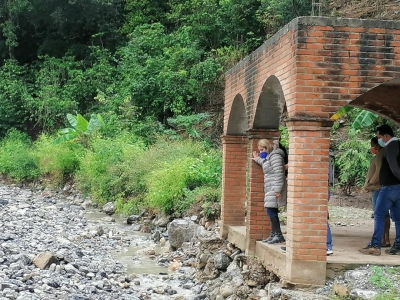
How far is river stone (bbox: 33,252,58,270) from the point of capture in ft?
32.6

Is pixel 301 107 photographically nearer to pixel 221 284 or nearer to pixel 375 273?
pixel 375 273

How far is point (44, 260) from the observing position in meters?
10.0

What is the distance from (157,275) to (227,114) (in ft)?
11.9

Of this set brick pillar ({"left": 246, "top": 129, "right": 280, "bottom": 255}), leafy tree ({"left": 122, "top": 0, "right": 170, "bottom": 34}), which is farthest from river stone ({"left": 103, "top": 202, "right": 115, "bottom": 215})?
leafy tree ({"left": 122, "top": 0, "right": 170, "bottom": 34})

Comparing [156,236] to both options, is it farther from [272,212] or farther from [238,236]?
[272,212]

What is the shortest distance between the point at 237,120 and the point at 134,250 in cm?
474

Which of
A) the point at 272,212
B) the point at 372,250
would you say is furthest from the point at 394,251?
the point at 272,212

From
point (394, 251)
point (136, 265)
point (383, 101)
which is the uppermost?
point (383, 101)

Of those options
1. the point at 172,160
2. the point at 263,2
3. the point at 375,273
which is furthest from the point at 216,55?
the point at 375,273

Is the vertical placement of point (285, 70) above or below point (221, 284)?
above

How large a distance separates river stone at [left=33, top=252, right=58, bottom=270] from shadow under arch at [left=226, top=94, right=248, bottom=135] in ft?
13.6

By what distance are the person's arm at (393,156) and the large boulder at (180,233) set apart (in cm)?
641

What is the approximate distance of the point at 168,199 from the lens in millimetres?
15617

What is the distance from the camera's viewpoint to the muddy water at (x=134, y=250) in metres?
11.8
